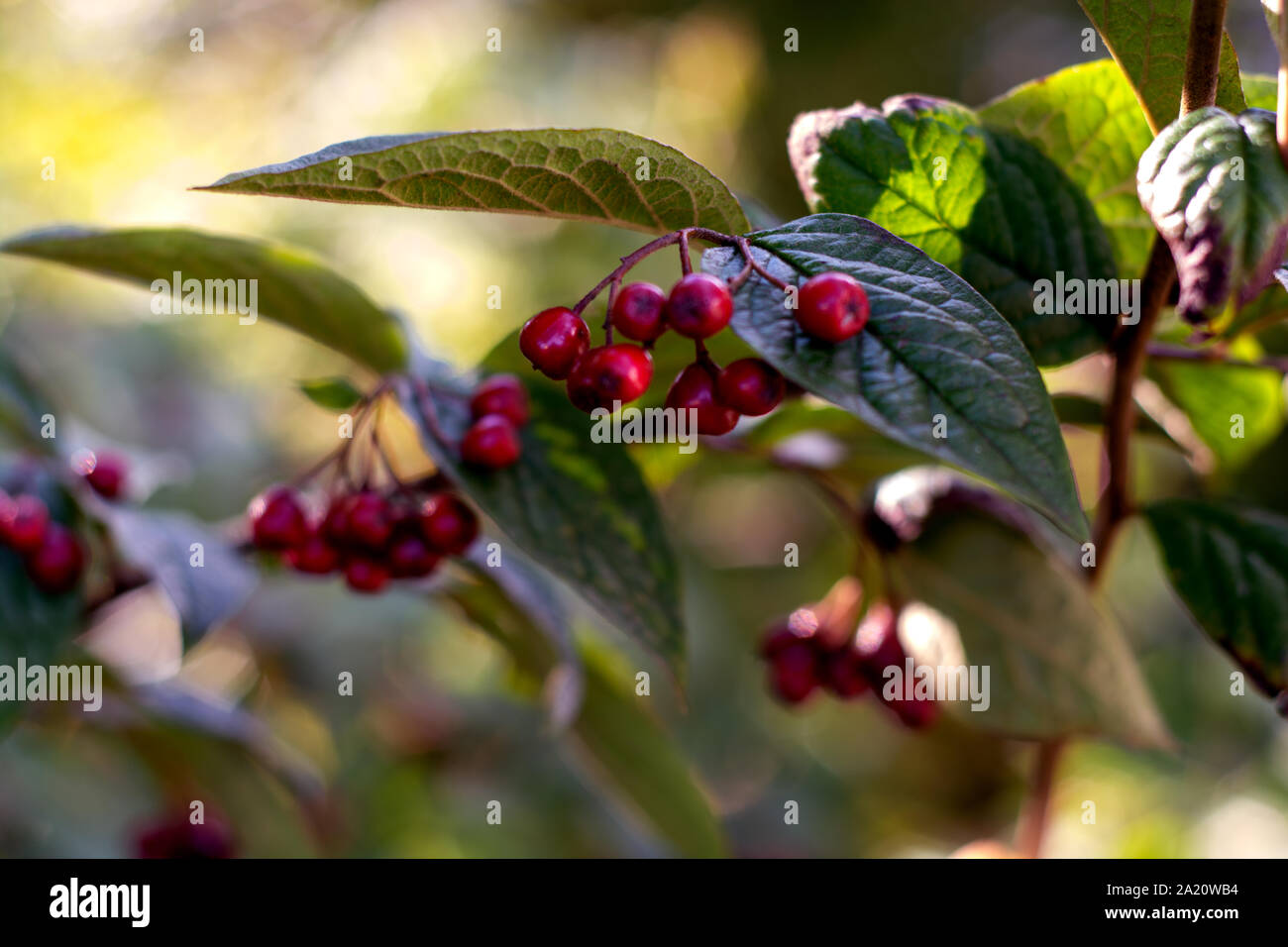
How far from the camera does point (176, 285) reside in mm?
674

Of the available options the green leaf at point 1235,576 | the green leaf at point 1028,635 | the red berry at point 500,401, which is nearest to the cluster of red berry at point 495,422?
the red berry at point 500,401

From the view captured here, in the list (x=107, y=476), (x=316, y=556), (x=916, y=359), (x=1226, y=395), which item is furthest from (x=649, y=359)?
(x=107, y=476)

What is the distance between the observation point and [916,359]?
42 cm

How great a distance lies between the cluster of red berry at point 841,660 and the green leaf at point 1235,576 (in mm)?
235

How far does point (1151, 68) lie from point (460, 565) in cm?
57

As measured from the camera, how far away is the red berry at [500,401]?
2.18 ft

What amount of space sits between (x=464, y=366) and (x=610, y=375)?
2407 mm

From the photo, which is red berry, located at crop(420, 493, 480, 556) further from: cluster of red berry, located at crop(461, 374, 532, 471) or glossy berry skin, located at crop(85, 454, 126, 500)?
glossy berry skin, located at crop(85, 454, 126, 500)

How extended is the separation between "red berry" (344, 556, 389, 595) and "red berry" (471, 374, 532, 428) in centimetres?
14

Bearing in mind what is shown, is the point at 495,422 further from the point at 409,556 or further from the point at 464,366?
the point at 464,366

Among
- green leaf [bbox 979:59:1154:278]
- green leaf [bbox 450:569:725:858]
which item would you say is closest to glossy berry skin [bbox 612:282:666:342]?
green leaf [bbox 979:59:1154:278]

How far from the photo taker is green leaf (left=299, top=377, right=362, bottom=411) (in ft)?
2.38

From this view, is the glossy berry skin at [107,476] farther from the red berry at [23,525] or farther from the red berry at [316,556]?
the red berry at [316,556]
